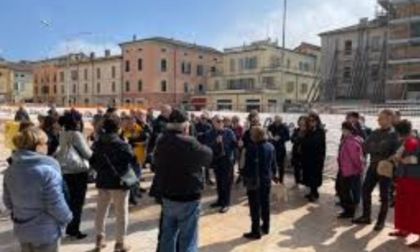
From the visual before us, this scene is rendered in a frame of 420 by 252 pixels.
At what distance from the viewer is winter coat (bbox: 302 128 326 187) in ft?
38.1

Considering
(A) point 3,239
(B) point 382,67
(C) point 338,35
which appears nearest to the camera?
(A) point 3,239

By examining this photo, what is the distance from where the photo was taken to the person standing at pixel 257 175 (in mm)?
8250

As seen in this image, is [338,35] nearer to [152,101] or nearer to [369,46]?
[369,46]

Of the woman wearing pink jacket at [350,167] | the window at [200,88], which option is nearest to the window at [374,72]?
the window at [200,88]

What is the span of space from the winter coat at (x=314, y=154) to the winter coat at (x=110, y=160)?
5493 millimetres

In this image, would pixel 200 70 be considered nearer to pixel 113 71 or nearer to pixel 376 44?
pixel 113 71

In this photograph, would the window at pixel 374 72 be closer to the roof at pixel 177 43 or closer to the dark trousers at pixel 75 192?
the roof at pixel 177 43

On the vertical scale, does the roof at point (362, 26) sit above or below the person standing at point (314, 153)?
above

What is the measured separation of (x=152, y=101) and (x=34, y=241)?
71645 mm

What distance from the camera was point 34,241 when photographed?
479cm

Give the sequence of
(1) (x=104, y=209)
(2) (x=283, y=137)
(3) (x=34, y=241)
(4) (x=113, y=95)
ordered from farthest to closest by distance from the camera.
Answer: (4) (x=113, y=95), (2) (x=283, y=137), (1) (x=104, y=209), (3) (x=34, y=241)

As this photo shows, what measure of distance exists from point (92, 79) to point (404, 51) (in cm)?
5114

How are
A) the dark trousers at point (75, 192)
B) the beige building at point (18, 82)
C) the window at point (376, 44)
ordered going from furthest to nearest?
the beige building at point (18, 82) < the window at point (376, 44) < the dark trousers at point (75, 192)

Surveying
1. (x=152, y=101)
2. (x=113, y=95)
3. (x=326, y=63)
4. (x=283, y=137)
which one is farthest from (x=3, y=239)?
(x=113, y=95)
